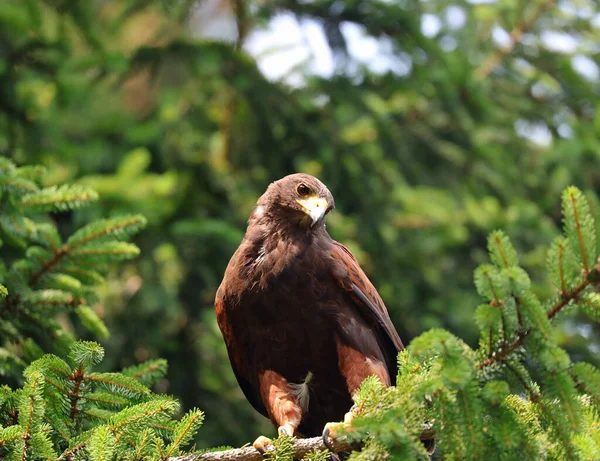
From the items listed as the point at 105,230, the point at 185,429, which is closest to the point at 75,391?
the point at 185,429

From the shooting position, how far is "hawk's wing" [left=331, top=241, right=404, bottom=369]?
3.74 meters

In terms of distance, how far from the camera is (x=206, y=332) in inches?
263

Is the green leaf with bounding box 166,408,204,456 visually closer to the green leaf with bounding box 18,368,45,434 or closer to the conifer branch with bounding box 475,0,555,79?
the green leaf with bounding box 18,368,45,434

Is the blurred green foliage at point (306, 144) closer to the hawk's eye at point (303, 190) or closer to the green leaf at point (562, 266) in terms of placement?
the hawk's eye at point (303, 190)

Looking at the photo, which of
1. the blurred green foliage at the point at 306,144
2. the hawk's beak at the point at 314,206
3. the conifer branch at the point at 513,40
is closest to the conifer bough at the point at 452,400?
the hawk's beak at the point at 314,206

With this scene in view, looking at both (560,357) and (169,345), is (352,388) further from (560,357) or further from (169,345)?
(169,345)

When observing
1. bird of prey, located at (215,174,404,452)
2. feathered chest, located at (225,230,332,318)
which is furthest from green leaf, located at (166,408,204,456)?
feathered chest, located at (225,230,332,318)

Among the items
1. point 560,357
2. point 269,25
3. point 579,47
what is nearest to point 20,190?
point 560,357

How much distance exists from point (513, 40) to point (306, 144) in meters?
2.83

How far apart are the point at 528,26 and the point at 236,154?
3.34m

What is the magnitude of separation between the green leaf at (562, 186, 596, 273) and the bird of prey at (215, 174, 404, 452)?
131 centimetres

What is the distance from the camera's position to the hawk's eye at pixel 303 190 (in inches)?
157

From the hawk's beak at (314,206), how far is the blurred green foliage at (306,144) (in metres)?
1.90

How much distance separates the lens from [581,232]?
2.52 meters
